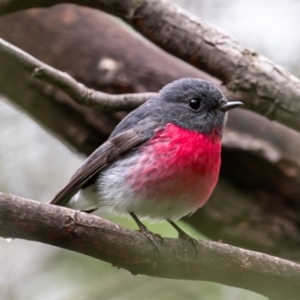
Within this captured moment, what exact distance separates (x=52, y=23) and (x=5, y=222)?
349 centimetres

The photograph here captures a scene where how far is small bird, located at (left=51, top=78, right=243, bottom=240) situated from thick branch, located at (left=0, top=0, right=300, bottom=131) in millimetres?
287

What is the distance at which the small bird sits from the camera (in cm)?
379

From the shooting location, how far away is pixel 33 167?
7430mm

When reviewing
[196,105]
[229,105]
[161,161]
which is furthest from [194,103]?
[161,161]

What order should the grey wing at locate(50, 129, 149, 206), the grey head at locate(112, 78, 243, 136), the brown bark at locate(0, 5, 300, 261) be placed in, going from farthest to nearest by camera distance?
the brown bark at locate(0, 5, 300, 261)
the grey head at locate(112, 78, 243, 136)
the grey wing at locate(50, 129, 149, 206)

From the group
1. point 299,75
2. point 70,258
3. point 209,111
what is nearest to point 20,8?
point 209,111

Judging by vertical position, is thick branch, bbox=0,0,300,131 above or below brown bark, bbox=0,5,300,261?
above

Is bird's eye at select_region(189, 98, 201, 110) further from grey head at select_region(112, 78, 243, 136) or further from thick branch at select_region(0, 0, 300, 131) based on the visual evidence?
thick branch at select_region(0, 0, 300, 131)

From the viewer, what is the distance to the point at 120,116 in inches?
205

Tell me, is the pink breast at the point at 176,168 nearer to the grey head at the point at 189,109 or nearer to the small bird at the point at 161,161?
the small bird at the point at 161,161

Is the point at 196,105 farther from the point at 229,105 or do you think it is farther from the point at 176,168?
the point at 176,168

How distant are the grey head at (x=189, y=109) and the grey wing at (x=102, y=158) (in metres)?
Result: 0.14

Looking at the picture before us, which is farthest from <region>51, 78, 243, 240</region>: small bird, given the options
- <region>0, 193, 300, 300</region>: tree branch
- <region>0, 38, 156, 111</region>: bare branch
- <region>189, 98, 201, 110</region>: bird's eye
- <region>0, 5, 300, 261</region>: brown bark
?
<region>0, 5, 300, 261</region>: brown bark

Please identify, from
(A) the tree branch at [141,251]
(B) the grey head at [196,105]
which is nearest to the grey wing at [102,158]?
(B) the grey head at [196,105]
